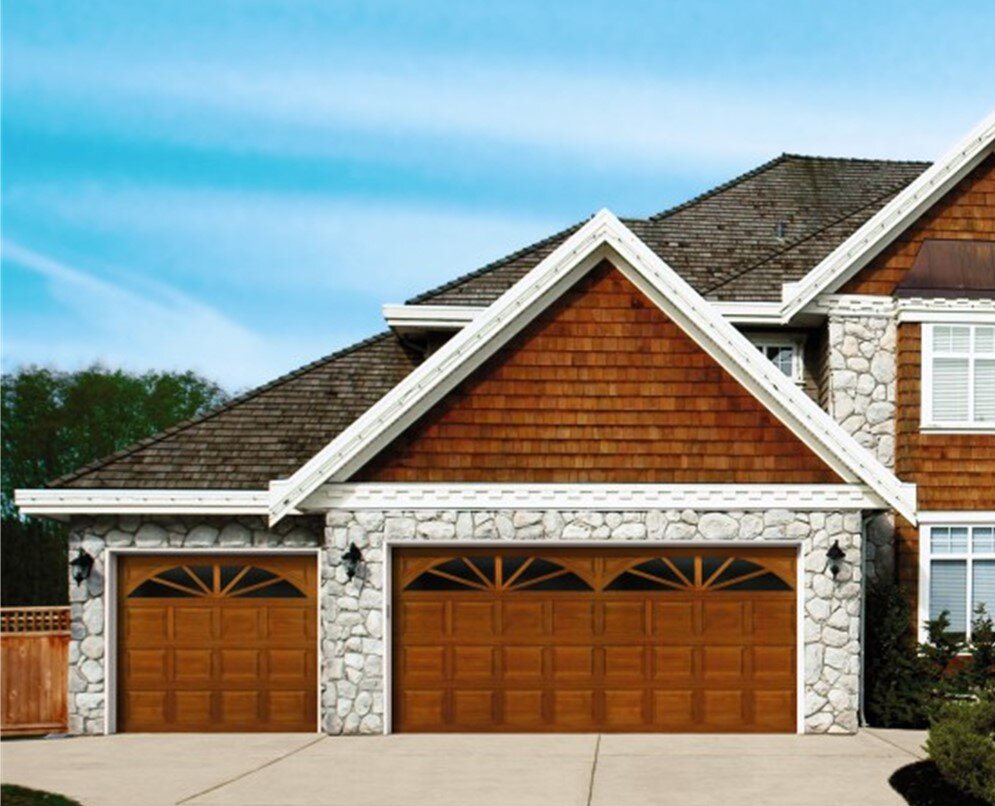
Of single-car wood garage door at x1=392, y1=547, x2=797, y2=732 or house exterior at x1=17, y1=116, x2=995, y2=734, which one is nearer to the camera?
house exterior at x1=17, y1=116, x2=995, y2=734

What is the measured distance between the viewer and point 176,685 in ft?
50.1

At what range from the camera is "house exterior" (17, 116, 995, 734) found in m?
14.6

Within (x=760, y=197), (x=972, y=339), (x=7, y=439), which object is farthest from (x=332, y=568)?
(x=7, y=439)

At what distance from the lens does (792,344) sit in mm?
17906

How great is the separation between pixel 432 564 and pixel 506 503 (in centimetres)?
123

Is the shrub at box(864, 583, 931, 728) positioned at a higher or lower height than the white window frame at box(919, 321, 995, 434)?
lower

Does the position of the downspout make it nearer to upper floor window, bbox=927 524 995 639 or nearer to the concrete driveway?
the concrete driveway

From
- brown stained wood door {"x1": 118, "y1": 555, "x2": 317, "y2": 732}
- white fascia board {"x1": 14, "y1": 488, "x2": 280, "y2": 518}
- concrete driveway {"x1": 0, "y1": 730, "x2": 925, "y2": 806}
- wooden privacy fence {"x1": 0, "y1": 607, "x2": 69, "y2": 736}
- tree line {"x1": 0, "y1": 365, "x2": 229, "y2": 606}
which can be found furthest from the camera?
tree line {"x1": 0, "y1": 365, "x2": 229, "y2": 606}

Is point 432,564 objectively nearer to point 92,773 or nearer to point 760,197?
point 92,773

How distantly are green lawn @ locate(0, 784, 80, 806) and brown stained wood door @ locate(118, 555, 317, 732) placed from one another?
14.5ft

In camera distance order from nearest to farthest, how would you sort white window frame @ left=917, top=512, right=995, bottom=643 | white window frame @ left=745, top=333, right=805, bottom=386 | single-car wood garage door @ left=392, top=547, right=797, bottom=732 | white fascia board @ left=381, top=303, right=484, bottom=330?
single-car wood garage door @ left=392, top=547, right=797, bottom=732 → white window frame @ left=917, top=512, right=995, bottom=643 → white fascia board @ left=381, top=303, right=484, bottom=330 → white window frame @ left=745, top=333, right=805, bottom=386

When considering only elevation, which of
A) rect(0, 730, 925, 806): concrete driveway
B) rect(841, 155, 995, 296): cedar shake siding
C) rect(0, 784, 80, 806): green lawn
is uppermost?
rect(841, 155, 995, 296): cedar shake siding

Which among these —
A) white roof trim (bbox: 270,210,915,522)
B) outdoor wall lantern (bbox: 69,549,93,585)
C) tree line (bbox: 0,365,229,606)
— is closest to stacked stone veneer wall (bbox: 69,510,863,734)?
white roof trim (bbox: 270,210,915,522)

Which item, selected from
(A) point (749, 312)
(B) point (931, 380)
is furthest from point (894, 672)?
(A) point (749, 312)
